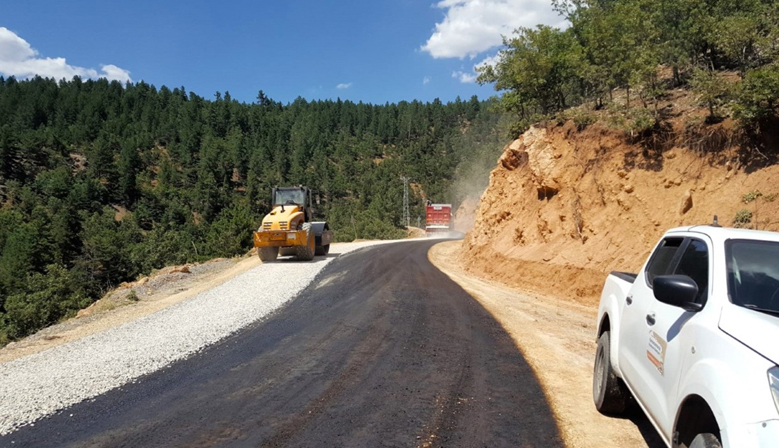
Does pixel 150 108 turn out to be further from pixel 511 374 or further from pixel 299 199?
pixel 511 374

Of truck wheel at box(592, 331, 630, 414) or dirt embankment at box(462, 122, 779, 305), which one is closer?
truck wheel at box(592, 331, 630, 414)

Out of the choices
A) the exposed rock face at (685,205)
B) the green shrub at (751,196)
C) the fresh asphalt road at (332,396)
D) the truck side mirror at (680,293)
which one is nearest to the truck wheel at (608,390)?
the fresh asphalt road at (332,396)

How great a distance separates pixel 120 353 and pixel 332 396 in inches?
155

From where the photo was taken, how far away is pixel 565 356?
23.7ft

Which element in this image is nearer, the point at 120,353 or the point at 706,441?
the point at 706,441

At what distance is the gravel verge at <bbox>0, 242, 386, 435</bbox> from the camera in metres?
5.50

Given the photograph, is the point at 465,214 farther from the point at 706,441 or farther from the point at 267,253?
the point at 706,441

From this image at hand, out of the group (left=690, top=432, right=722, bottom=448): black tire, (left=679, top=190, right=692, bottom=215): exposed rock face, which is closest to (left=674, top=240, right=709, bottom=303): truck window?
(left=690, top=432, right=722, bottom=448): black tire

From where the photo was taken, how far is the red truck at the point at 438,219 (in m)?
53.2

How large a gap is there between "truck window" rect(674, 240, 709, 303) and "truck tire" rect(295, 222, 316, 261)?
16.1m

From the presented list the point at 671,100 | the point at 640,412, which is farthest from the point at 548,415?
the point at 671,100

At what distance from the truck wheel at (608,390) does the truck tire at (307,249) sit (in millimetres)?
14913

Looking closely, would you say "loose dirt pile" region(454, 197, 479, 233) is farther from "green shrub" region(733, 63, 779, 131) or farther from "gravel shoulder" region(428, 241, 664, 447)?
"green shrub" region(733, 63, 779, 131)

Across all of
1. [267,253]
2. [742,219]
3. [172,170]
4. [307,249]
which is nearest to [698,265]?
[742,219]
